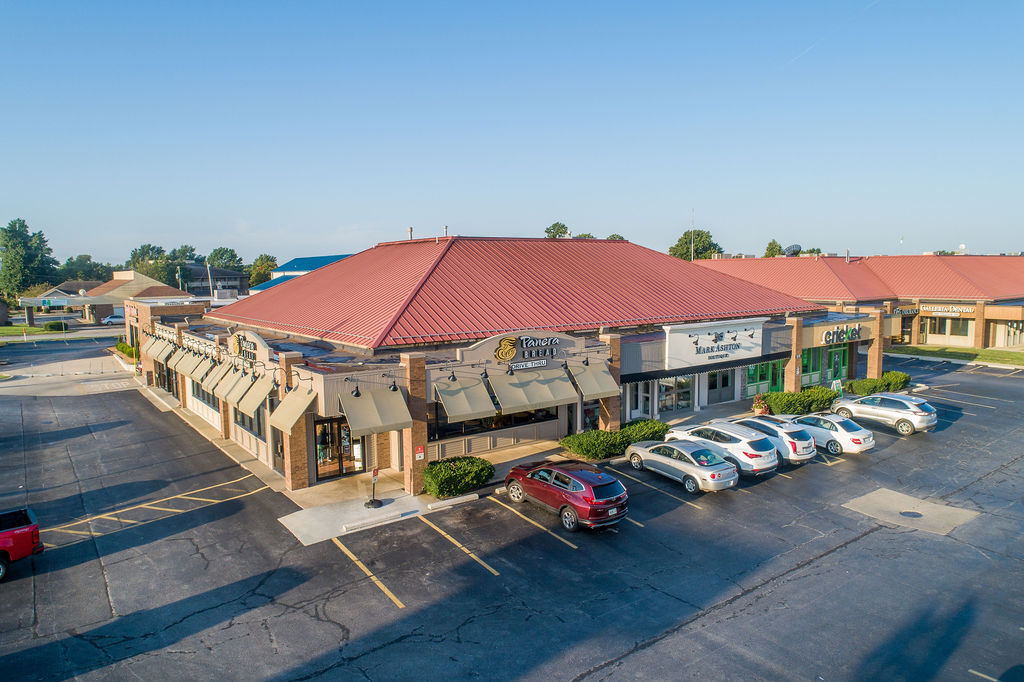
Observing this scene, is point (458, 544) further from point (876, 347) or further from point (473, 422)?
point (876, 347)

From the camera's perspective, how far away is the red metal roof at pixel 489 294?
2773 centimetres

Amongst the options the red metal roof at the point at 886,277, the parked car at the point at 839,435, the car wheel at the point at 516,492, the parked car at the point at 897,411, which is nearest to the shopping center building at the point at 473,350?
the car wheel at the point at 516,492

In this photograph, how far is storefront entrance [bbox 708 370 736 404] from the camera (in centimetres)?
3475

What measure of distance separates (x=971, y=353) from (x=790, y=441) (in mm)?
42352

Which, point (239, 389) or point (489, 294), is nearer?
point (239, 389)

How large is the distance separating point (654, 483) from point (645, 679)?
37.6 ft

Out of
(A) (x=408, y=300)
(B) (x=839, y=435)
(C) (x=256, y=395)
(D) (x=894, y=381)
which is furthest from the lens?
(D) (x=894, y=381)

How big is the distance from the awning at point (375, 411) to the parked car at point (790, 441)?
1398 cm

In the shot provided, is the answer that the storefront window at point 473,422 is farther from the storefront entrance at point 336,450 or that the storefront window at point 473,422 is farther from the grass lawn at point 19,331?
the grass lawn at point 19,331

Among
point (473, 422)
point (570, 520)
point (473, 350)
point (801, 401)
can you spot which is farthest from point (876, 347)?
point (570, 520)

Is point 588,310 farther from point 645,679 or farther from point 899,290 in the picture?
point 899,290

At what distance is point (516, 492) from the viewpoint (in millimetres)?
20672

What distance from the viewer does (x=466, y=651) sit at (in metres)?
12.3

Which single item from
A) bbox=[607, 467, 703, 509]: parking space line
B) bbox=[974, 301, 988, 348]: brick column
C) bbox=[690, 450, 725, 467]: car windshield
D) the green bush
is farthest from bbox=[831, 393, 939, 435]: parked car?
bbox=[974, 301, 988, 348]: brick column
